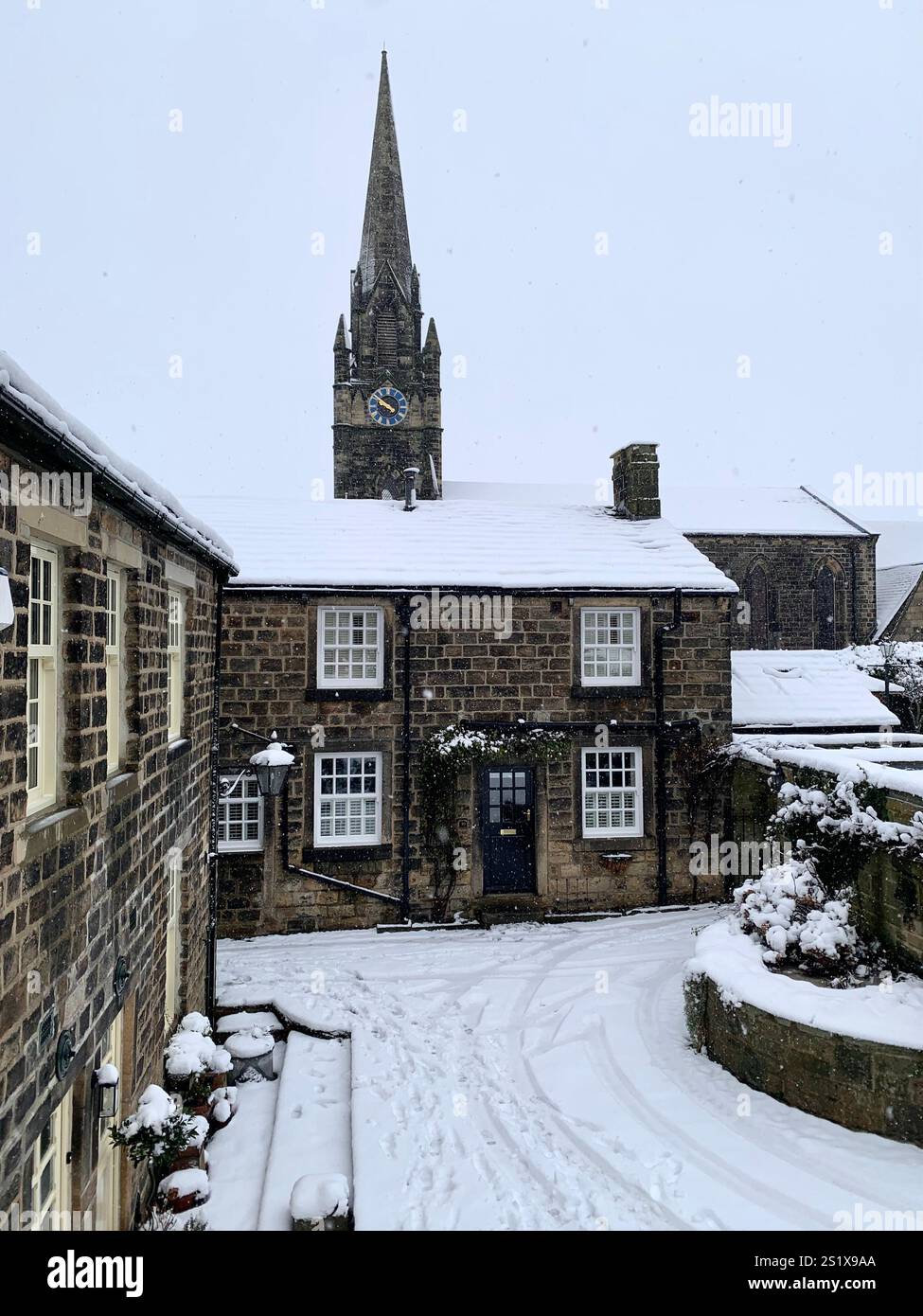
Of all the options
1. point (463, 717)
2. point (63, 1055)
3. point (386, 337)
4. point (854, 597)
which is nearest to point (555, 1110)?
point (63, 1055)

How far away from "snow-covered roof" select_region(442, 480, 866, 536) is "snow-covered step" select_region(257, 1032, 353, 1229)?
89.9 feet

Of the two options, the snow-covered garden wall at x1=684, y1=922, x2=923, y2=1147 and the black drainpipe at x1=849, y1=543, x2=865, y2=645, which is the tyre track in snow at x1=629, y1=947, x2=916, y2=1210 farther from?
the black drainpipe at x1=849, y1=543, x2=865, y2=645

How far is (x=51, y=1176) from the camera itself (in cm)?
450

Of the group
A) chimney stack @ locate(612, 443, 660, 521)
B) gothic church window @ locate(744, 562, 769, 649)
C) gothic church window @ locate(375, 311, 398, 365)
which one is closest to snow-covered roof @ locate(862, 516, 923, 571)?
gothic church window @ locate(744, 562, 769, 649)

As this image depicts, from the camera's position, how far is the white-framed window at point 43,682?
14.3 ft

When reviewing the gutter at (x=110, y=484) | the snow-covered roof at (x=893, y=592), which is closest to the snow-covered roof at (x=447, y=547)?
the gutter at (x=110, y=484)

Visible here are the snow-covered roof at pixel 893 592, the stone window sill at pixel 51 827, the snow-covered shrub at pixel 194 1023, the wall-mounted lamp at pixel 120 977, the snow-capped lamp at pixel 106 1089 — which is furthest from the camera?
the snow-covered roof at pixel 893 592

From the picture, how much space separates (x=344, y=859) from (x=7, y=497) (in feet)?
35.8

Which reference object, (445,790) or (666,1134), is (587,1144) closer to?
(666,1134)

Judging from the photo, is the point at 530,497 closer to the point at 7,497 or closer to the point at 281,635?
the point at 281,635

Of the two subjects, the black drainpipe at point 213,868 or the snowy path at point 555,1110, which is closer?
the snowy path at point 555,1110

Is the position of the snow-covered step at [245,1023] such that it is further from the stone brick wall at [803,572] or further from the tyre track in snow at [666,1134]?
the stone brick wall at [803,572]

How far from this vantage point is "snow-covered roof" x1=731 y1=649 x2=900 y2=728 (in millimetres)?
15922

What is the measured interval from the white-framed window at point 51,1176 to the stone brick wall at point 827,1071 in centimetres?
613
